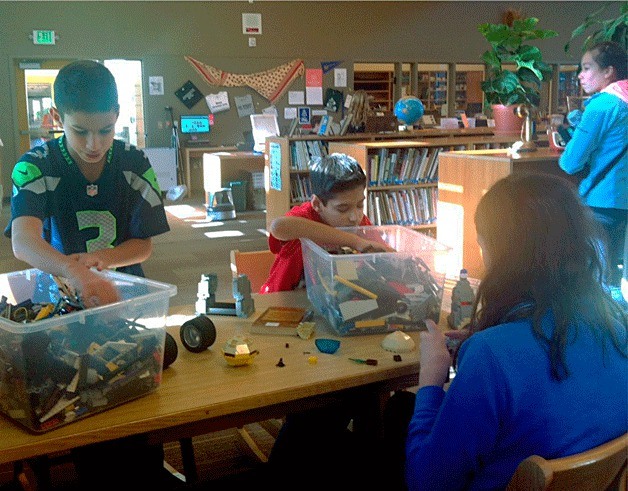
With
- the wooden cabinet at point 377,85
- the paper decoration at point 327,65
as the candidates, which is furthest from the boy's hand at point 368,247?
the wooden cabinet at point 377,85

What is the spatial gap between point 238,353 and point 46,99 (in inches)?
394

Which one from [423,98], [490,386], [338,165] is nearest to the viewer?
[490,386]

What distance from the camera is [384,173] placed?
19.8 feet

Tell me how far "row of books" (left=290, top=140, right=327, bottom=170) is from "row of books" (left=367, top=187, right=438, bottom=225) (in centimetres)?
68

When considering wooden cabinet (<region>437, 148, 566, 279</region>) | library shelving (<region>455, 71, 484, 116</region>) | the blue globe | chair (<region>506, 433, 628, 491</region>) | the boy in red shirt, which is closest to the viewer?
chair (<region>506, 433, 628, 491</region>)

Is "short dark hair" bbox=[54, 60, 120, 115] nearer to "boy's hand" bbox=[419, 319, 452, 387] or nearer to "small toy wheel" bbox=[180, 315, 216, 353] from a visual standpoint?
"small toy wheel" bbox=[180, 315, 216, 353]

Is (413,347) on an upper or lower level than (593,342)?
lower

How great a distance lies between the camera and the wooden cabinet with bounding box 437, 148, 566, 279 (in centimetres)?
491

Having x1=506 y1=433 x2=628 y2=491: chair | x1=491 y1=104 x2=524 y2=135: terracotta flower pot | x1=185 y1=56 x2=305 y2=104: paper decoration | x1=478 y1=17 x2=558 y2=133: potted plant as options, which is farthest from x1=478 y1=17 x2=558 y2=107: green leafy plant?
x1=185 y1=56 x2=305 y2=104: paper decoration

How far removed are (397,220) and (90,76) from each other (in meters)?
4.55

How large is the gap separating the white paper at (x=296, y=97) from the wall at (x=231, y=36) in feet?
0.41

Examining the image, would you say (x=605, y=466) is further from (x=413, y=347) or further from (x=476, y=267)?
(x=476, y=267)

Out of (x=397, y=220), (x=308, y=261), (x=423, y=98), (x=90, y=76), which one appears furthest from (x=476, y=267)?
(x=423, y=98)

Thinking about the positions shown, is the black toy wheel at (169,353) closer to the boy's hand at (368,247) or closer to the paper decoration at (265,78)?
the boy's hand at (368,247)
